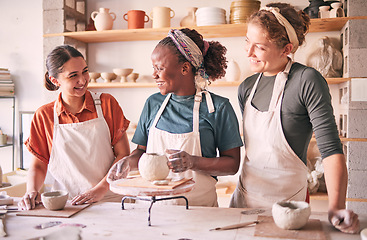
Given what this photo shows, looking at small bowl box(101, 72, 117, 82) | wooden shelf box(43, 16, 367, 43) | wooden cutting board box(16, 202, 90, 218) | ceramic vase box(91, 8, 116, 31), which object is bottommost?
wooden cutting board box(16, 202, 90, 218)

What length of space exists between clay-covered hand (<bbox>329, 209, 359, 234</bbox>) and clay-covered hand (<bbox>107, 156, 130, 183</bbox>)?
0.77 meters

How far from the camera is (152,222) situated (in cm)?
128

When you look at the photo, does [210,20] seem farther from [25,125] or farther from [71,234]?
[71,234]

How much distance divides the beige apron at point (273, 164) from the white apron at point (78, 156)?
2.36 ft

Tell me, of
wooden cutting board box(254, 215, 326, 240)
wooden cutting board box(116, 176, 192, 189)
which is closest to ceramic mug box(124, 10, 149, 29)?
wooden cutting board box(116, 176, 192, 189)

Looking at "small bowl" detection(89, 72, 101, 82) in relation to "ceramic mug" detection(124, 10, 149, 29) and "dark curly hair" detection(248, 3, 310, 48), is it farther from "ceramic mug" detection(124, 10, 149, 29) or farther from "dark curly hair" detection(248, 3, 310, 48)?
"dark curly hair" detection(248, 3, 310, 48)

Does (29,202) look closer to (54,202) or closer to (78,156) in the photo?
(54,202)

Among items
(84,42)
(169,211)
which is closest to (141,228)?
(169,211)

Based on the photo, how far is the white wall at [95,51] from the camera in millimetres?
3432

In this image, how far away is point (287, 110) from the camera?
1525 mm

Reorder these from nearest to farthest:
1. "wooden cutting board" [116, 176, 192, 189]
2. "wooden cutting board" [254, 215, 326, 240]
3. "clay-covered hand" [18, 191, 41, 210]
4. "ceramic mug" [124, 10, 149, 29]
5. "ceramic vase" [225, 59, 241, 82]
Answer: "wooden cutting board" [254, 215, 326, 240] < "wooden cutting board" [116, 176, 192, 189] < "clay-covered hand" [18, 191, 41, 210] < "ceramic vase" [225, 59, 241, 82] < "ceramic mug" [124, 10, 149, 29]

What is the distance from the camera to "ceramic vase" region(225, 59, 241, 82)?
315 cm

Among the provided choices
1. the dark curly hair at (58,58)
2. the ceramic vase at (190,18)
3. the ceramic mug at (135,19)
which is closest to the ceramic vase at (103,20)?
the ceramic mug at (135,19)

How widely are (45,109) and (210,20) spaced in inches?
67.8
